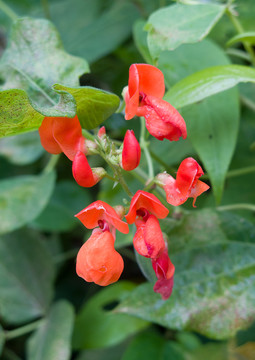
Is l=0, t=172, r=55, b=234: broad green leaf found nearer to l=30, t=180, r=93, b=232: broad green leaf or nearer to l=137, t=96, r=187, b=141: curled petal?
l=30, t=180, r=93, b=232: broad green leaf

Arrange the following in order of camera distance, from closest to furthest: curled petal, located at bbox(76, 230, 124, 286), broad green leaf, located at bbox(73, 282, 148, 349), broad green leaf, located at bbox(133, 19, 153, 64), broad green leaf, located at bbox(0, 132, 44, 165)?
curled petal, located at bbox(76, 230, 124, 286) < broad green leaf, located at bbox(133, 19, 153, 64) < broad green leaf, located at bbox(73, 282, 148, 349) < broad green leaf, located at bbox(0, 132, 44, 165)

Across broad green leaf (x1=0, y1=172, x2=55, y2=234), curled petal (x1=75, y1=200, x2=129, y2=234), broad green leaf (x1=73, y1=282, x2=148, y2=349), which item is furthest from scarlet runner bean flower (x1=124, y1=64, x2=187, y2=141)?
broad green leaf (x1=73, y1=282, x2=148, y2=349)

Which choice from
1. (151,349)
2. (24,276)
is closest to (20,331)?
(24,276)

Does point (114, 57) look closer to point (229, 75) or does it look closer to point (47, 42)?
point (47, 42)

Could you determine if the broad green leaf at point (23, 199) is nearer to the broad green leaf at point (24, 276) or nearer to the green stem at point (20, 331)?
the broad green leaf at point (24, 276)

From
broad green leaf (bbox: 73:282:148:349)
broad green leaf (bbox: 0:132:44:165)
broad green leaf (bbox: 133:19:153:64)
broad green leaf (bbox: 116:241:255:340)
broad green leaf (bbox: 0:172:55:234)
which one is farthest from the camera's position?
broad green leaf (bbox: 0:132:44:165)

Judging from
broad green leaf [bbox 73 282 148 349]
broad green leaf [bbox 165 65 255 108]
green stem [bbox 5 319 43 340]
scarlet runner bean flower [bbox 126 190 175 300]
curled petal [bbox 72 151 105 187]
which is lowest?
broad green leaf [bbox 73 282 148 349]

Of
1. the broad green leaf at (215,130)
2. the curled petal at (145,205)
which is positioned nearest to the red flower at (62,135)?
the curled petal at (145,205)

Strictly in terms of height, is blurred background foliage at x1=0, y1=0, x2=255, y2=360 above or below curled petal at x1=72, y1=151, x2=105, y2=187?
below
